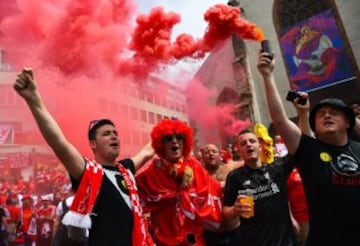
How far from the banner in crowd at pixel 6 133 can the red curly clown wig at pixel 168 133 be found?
10129mm

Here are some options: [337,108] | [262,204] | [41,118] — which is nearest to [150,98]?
[262,204]

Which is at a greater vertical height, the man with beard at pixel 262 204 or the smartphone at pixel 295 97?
the smartphone at pixel 295 97

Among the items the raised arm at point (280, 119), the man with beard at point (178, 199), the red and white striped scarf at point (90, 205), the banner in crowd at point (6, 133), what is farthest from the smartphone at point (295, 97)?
the banner in crowd at point (6, 133)

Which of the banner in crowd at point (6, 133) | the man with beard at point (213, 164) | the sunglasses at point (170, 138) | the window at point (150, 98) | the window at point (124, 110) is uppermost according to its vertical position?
the window at point (150, 98)

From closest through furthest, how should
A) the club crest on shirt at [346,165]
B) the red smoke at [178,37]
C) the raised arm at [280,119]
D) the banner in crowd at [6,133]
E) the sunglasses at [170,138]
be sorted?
the club crest on shirt at [346,165] → the raised arm at [280,119] → the sunglasses at [170,138] → the red smoke at [178,37] → the banner in crowd at [6,133]

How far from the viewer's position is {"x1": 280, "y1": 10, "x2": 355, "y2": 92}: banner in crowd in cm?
1387

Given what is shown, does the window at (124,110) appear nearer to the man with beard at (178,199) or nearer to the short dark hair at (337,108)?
the man with beard at (178,199)

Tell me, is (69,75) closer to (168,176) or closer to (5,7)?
(5,7)

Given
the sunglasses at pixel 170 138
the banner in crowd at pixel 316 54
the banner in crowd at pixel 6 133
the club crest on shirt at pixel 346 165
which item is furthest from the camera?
the banner in crowd at pixel 316 54

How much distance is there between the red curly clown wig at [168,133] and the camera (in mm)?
3723

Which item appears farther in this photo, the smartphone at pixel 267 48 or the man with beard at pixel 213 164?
the man with beard at pixel 213 164

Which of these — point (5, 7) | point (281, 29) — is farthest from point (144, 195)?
point (281, 29)

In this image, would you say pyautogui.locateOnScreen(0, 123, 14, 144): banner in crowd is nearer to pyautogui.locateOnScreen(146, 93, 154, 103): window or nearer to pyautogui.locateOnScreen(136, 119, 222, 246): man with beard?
pyautogui.locateOnScreen(146, 93, 154, 103): window

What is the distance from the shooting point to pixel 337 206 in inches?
95.2
